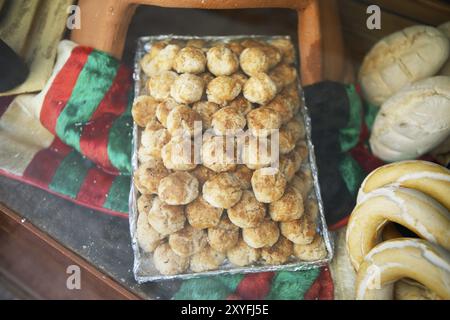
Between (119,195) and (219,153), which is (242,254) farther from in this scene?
(119,195)

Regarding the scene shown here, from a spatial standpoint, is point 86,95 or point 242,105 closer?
point 242,105

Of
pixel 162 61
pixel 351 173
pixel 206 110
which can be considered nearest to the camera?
pixel 206 110

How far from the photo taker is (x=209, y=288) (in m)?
1.23

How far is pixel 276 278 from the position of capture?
4.15ft

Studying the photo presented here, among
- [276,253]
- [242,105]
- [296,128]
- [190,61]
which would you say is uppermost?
[190,61]

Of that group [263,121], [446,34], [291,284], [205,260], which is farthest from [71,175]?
[446,34]

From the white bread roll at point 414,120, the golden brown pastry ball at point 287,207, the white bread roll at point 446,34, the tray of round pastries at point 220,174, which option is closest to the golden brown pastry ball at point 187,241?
the tray of round pastries at point 220,174

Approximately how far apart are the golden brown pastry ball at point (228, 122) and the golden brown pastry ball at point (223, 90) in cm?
5

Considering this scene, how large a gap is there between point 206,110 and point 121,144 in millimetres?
336

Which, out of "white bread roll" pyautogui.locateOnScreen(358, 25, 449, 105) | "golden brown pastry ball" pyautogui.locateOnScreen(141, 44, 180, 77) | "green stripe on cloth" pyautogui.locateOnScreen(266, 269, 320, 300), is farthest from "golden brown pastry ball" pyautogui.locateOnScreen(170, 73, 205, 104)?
"white bread roll" pyautogui.locateOnScreen(358, 25, 449, 105)

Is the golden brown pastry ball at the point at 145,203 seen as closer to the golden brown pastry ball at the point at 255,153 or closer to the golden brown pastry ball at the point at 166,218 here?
the golden brown pastry ball at the point at 166,218

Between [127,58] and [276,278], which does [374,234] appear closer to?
[276,278]

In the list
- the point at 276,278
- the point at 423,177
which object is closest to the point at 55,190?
the point at 276,278
